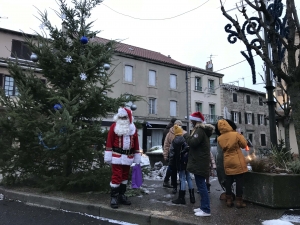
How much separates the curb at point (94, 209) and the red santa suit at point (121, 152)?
1.72ft

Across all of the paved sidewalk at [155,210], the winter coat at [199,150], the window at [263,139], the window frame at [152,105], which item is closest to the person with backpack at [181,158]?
the paved sidewalk at [155,210]

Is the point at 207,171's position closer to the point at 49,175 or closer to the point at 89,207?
the point at 89,207

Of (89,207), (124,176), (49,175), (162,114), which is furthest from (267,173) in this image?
(162,114)

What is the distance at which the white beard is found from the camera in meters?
5.34

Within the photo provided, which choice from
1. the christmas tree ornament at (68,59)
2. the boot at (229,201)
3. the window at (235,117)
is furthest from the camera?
the window at (235,117)

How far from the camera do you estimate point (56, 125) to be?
5.59m

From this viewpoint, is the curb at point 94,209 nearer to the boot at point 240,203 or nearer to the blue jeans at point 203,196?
the blue jeans at point 203,196

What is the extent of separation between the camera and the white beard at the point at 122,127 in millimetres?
5339

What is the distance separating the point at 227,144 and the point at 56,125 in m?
3.39

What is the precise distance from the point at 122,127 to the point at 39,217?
218cm

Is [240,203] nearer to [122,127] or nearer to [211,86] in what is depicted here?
[122,127]

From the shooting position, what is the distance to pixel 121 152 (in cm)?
532

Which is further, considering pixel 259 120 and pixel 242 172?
pixel 259 120

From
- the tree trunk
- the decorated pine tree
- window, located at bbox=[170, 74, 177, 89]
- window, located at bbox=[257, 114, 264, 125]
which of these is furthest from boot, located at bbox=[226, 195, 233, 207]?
window, located at bbox=[257, 114, 264, 125]
